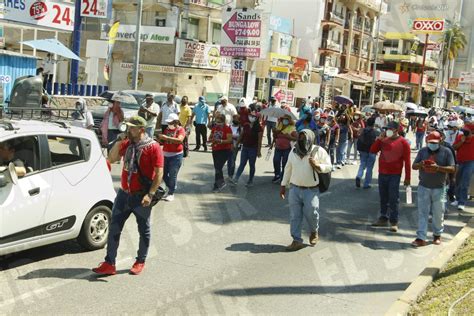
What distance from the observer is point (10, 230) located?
20.4 ft

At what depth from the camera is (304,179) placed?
26.8ft

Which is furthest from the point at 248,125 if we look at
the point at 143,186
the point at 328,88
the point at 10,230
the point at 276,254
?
the point at 328,88

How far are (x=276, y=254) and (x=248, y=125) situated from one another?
5061 millimetres

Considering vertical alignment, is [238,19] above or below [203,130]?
above

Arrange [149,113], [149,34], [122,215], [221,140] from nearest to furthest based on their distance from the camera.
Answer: [122,215] < [221,140] < [149,113] < [149,34]

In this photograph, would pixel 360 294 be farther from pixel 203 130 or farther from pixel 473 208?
pixel 203 130

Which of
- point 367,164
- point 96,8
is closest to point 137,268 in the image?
point 367,164

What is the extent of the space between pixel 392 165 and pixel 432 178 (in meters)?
0.99

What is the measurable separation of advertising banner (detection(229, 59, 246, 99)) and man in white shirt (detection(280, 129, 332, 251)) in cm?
1393

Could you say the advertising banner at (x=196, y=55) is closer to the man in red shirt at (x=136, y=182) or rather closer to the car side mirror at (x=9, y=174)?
the man in red shirt at (x=136, y=182)

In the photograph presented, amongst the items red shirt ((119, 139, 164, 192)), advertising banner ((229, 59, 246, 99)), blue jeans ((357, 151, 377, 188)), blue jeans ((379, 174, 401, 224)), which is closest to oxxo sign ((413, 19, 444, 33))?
advertising banner ((229, 59, 246, 99))

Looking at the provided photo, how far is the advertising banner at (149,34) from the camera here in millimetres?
33938

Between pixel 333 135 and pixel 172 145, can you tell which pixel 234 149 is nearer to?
pixel 172 145

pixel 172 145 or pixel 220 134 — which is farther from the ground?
pixel 220 134
